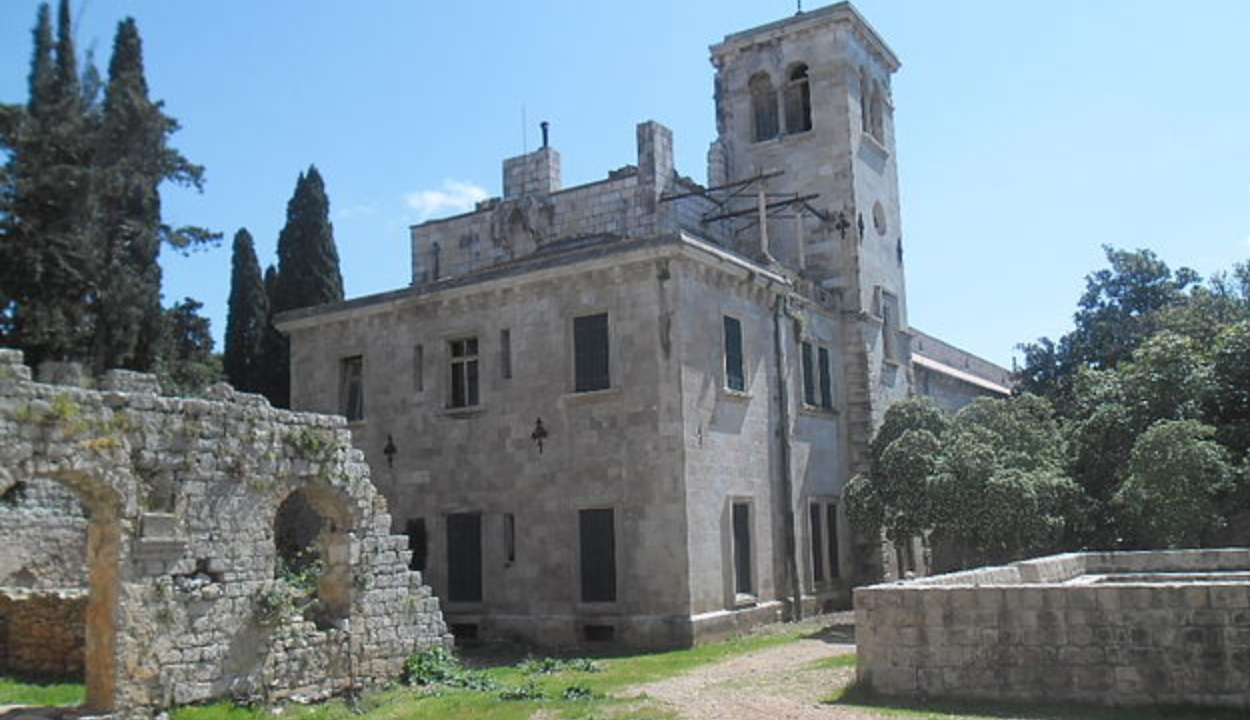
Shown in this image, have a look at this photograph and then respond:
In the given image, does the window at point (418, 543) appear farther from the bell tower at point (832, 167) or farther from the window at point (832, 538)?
the bell tower at point (832, 167)

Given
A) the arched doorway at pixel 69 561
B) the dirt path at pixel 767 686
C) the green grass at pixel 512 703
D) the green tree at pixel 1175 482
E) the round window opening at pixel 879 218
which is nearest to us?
the dirt path at pixel 767 686

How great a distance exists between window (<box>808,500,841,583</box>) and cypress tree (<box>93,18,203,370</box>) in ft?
70.2

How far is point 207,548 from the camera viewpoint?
45.1 ft

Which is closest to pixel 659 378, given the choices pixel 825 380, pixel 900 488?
pixel 900 488

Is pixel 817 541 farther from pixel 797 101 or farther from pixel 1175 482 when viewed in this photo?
pixel 797 101

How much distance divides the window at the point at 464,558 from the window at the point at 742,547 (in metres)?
5.24

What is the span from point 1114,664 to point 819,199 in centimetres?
1831

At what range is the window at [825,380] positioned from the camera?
26.1 metres

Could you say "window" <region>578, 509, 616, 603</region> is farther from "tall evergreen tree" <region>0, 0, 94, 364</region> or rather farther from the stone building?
"tall evergreen tree" <region>0, 0, 94, 364</region>

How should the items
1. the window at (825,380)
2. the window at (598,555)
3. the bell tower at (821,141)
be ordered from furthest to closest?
the bell tower at (821,141), the window at (825,380), the window at (598,555)

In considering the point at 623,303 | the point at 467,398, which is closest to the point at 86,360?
the point at 467,398

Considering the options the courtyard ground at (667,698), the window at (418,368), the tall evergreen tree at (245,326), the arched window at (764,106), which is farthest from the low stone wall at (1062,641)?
the tall evergreen tree at (245,326)

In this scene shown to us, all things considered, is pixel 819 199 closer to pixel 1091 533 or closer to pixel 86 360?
pixel 1091 533

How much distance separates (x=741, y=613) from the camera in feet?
69.6
